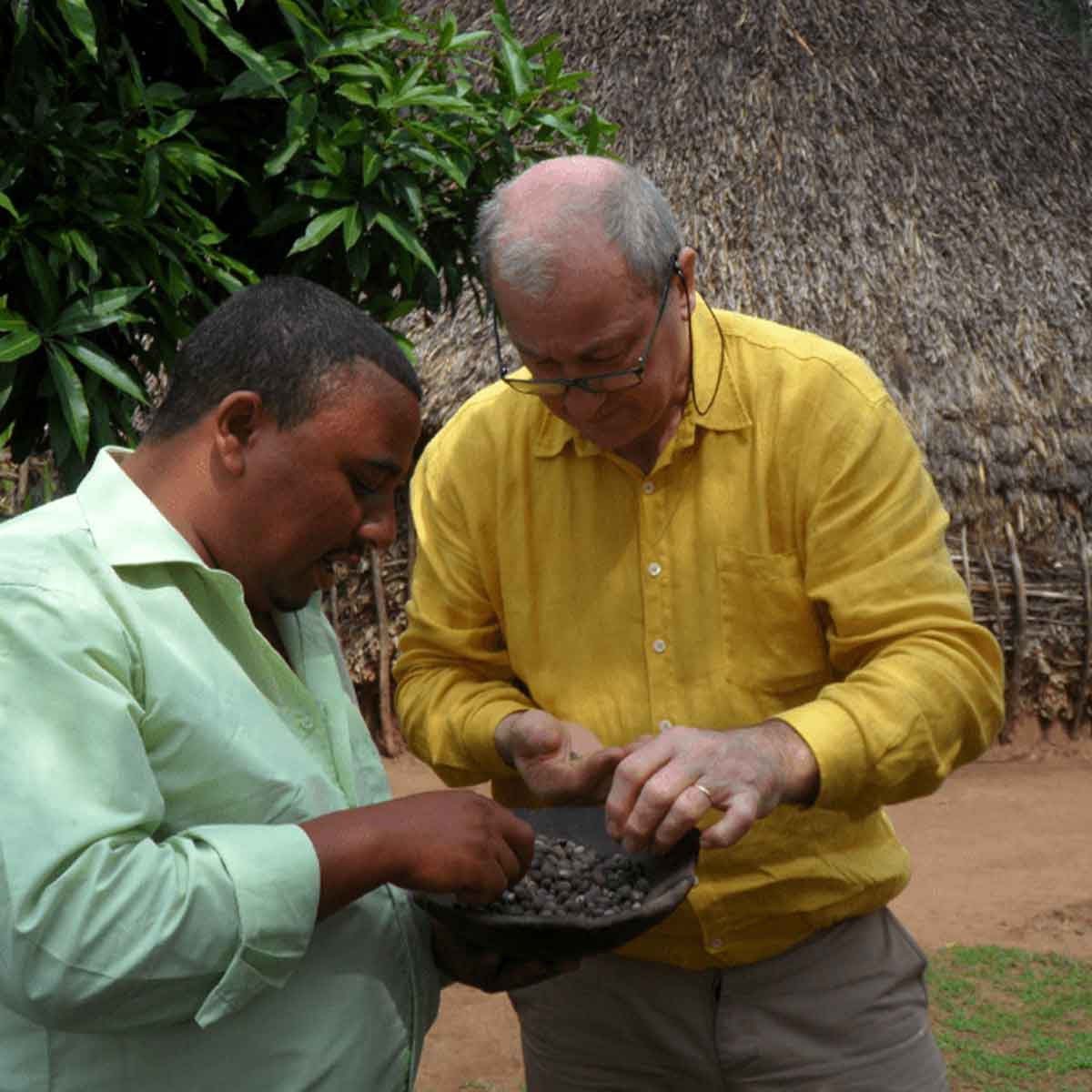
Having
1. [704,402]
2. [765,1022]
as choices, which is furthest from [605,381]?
[765,1022]

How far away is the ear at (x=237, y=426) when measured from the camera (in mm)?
1893

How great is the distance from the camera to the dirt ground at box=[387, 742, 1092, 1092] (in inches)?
199

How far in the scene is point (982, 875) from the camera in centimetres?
678

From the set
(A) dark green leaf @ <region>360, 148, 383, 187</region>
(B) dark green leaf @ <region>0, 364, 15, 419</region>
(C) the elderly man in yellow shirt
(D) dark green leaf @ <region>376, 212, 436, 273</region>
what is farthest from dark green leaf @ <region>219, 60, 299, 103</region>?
(C) the elderly man in yellow shirt

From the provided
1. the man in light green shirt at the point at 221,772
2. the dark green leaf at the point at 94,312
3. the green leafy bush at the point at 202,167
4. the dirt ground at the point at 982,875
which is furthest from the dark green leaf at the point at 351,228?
the dirt ground at the point at 982,875

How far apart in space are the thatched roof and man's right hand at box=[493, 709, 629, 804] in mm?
6331

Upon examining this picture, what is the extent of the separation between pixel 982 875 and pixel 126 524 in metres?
5.75

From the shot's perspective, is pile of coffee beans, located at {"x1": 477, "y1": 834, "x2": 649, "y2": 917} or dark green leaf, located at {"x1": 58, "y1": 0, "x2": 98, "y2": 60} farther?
dark green leaf, located at {"x1": 58, "y1": 0, "x2": 98, "y2": 60}

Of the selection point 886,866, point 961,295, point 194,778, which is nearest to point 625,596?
point 886,866

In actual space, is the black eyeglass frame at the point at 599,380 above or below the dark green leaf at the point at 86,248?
below

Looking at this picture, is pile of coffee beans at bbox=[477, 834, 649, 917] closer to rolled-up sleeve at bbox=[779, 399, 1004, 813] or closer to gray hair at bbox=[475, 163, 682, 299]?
rolled-up sleeve at bbox=[779, 399, 1004, 813]

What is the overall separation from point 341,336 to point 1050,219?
333 inches

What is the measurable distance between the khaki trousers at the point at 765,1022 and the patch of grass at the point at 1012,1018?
2480mm

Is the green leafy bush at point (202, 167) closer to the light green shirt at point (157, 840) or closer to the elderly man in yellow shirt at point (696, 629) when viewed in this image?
the elderly man in yellow shirt at point (696, 629)
